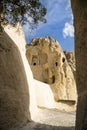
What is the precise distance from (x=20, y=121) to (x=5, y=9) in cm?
521

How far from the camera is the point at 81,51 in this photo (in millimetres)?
9125

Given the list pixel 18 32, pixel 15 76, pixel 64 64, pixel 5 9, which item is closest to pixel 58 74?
pixel 64 64

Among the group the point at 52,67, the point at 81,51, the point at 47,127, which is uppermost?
the point at 81,51

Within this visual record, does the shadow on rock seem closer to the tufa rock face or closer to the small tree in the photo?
the small tree

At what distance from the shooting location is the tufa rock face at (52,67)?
3322 centimetres

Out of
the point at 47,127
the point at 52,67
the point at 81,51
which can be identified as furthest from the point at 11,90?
the point at 52,67

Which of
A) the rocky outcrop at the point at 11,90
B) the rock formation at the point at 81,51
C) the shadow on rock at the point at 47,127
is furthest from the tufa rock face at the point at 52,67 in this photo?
the rock formation at the point at 81,51

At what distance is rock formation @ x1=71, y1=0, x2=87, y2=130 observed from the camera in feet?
27.4

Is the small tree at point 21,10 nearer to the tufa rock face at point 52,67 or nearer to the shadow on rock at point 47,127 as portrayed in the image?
the shadow on rock at point 47,127

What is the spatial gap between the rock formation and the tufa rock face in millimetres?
22422

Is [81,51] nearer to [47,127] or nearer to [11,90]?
[47,127]

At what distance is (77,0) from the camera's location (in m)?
9.74

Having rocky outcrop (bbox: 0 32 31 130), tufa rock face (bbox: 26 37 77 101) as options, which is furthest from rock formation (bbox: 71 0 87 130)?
tufa rock face (bbox: 26 37 77 101)

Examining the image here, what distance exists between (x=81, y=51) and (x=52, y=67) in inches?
980
